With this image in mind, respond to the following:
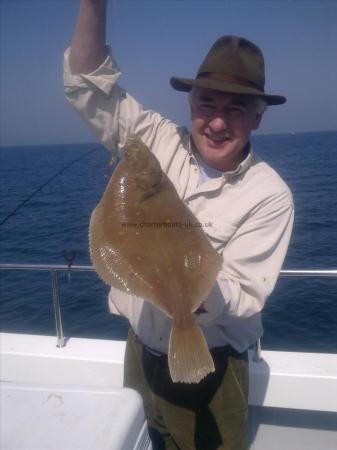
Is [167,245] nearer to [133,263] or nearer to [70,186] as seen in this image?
[133,263]

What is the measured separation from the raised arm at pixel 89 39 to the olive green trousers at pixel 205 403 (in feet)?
6.03

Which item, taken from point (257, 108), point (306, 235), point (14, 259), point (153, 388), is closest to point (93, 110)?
point (257, 108)

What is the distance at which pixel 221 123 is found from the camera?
2.54 m

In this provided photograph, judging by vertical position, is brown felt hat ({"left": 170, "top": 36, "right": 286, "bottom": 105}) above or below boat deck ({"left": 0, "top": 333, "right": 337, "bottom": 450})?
above

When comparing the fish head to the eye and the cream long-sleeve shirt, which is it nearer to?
the cream long-sleeve shirt

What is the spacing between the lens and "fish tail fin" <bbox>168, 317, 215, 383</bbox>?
2.09 metres

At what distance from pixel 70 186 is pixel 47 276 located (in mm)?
20721

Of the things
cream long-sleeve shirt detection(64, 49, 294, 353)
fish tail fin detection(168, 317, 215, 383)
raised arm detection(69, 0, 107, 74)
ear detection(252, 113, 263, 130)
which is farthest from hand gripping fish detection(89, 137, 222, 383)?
ear detection(252, 113, 263, 130)

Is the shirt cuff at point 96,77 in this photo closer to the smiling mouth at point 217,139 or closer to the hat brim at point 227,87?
the hat brim at point 227,87

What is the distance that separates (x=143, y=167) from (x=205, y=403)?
151cm

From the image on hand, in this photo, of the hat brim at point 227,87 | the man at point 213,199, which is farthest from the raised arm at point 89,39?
the hat brim at point 227,87

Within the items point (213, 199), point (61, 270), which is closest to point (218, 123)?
point (213, 199)

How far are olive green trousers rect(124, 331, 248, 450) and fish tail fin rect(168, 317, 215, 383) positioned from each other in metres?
0.56

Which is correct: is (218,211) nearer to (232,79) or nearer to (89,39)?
(232,79)
